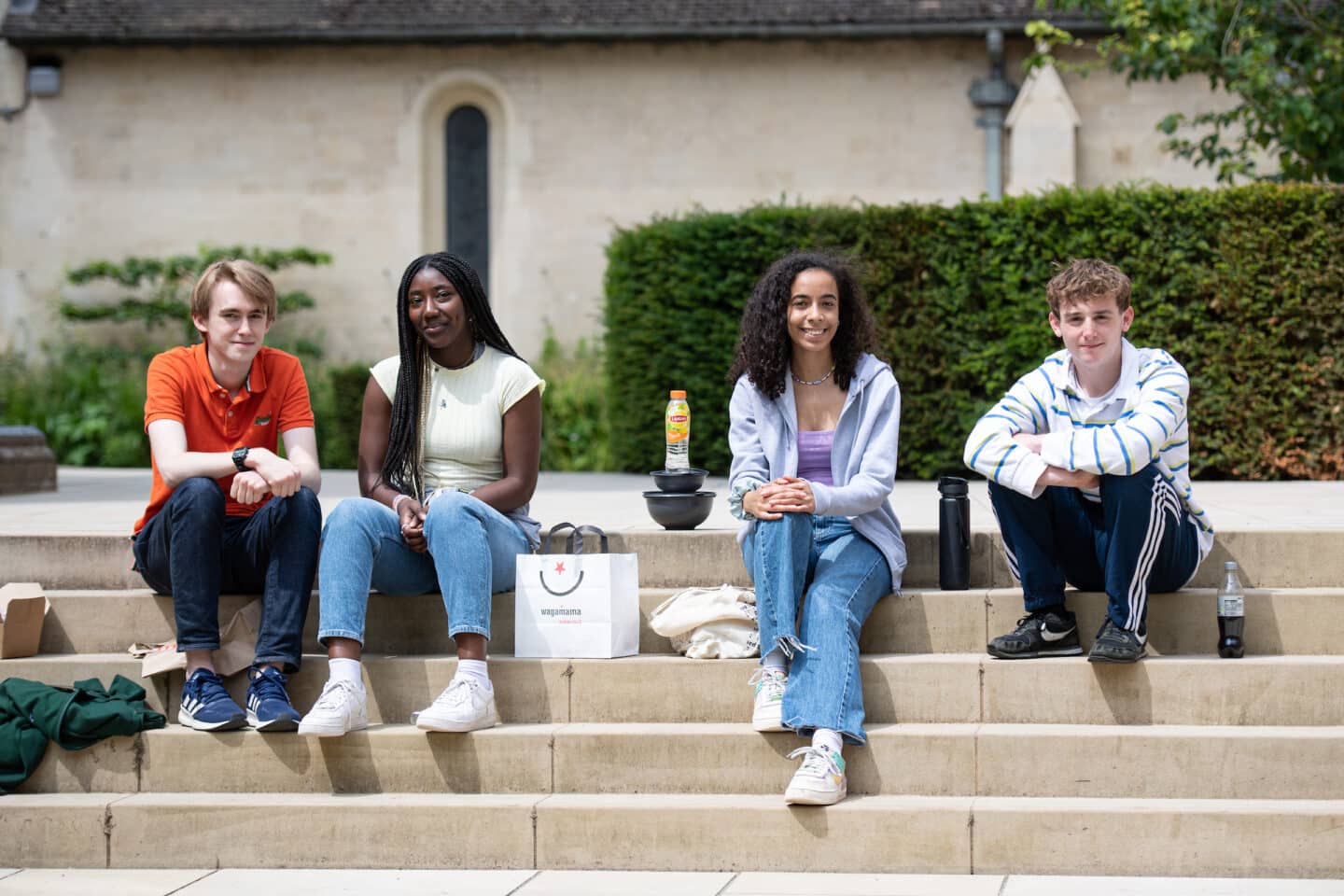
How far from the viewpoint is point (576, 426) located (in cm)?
1329

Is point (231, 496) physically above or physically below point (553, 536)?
above

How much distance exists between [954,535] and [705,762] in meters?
1.25

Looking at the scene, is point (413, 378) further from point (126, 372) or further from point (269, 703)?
point (126, 372)

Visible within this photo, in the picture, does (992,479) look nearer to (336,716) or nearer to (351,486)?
(336,716)

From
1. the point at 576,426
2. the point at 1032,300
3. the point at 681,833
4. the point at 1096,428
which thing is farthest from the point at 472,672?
the point at 576,426

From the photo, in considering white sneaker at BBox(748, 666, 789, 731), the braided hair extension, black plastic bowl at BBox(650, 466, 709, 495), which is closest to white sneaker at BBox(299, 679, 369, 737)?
the braided hair extension

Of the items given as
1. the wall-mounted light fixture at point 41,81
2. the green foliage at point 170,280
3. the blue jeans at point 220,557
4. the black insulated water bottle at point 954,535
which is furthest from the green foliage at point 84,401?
the black insulated water bottle at point 954,535

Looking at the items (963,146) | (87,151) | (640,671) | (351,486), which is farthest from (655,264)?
(87,151)

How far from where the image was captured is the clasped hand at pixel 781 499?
4.68m

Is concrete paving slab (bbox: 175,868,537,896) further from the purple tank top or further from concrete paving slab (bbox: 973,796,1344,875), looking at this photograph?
the purple tank top

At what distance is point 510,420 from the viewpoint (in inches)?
205

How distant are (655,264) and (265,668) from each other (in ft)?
22.1

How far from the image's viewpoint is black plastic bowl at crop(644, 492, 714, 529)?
18.8 ft

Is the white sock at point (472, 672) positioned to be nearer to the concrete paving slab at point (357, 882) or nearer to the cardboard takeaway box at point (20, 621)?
the concrete paving slab at point (357, 882)
